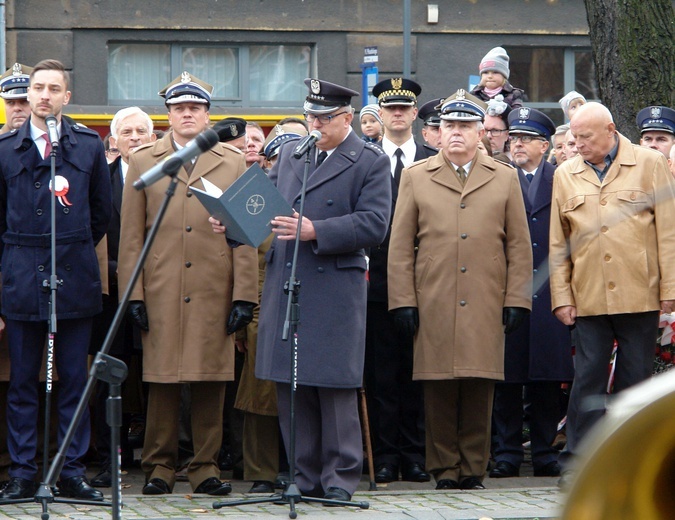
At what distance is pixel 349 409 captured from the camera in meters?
7.51

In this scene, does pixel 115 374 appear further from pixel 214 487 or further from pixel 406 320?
pixel 406 320

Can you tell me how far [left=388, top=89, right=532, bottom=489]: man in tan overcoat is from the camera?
26.5 ft

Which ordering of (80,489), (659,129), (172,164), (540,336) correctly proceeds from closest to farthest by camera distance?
(172,164)
(80,489)
(540,336)
(659,129)

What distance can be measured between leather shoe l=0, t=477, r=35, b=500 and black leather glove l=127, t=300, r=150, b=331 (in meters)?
1.08

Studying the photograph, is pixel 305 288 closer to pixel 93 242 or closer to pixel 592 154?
pixel 93 242

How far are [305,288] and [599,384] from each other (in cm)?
185

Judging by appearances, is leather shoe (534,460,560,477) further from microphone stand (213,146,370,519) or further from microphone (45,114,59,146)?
microphone (45,114,59,146)

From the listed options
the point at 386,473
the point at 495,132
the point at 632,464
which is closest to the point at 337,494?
the point at 386,473

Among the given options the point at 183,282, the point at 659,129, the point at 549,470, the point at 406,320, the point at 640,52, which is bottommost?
the point at 549,470

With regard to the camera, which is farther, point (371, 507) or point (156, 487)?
point (156, 487)

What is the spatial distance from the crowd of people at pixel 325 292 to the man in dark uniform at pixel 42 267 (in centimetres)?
1

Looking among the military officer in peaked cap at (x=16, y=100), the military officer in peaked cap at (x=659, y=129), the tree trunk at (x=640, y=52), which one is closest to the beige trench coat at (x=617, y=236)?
the military officer in peaked cap at (x=659, y=129)

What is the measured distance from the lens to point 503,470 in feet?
28.4

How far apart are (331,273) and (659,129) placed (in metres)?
3.10
